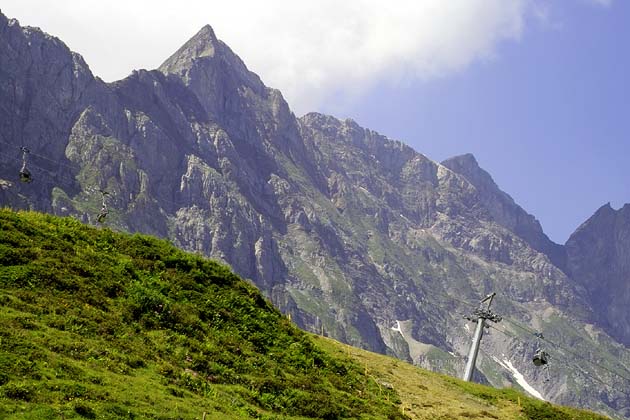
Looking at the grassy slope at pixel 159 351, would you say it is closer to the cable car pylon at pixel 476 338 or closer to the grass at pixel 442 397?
the grass at pixel 442 397

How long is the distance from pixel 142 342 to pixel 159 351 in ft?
3.28

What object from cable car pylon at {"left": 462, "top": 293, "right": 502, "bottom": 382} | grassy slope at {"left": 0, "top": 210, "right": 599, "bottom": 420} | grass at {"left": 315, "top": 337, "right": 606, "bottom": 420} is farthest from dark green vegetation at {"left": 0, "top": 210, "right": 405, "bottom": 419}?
cable car pylon at {"left": 462, "top": 293, "right": 502, "bottom": 382}

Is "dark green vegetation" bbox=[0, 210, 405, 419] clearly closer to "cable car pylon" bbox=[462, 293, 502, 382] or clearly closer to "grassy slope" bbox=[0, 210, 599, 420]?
"grassy slope" bbox=[0, 210, 599, 420]

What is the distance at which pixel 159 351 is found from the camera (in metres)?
31.6

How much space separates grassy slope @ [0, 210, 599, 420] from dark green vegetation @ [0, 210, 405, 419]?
8cm

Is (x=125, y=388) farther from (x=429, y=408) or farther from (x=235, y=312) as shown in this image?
(x=429, y=408)

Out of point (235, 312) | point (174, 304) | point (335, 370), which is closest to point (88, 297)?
point (174, 304)

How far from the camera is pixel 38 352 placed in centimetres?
2522

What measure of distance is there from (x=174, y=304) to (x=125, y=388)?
12.1 meters

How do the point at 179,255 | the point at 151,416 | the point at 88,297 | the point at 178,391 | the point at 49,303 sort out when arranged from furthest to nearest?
1. the point at 179,255
2. the point at 88,297
3. the point at 49,303
4. the point at 178,391
5. the point at 151,416

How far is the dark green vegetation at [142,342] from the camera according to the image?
24312mm

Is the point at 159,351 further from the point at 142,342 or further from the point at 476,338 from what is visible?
the point at 476,338

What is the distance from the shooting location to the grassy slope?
80.7ft

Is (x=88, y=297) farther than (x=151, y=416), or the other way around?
(x=88, y=297)
